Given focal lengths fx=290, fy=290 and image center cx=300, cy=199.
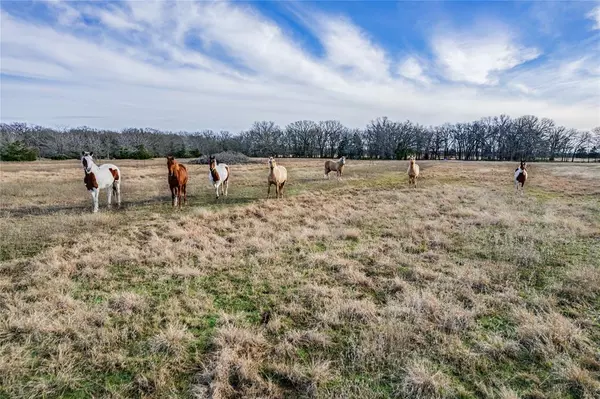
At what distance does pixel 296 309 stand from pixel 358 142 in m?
86.7

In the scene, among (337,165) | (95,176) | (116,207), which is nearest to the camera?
(95,176)

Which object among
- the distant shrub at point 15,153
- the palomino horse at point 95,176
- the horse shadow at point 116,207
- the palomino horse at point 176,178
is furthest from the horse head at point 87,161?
the distant shrub at point 15,153

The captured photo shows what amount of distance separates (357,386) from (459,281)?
348 centimetres

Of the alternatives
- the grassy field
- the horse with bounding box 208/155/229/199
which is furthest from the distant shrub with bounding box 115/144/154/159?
the grassy field

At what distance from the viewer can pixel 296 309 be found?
15.1ft

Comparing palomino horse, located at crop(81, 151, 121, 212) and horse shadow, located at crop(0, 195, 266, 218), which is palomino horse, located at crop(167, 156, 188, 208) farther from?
palomino horse, located at crop(81, 151, 121, 212)

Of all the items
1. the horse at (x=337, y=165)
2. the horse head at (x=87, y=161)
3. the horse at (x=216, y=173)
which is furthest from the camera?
the horse at (x=337, y=165)

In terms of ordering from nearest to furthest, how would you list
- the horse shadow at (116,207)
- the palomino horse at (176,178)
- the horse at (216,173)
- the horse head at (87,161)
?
1. the horse head at (87,161)
2. the horse shadow at (116,207)
3. the palomino horse at (176,178)
4. the horse at (216,173)

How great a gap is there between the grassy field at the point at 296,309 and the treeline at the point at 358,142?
66.7 meters

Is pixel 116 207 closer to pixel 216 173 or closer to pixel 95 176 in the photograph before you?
pixel 95 176

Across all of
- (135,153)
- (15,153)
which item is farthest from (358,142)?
(15,153)

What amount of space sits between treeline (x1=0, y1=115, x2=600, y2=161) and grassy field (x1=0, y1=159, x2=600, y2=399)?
6672cm

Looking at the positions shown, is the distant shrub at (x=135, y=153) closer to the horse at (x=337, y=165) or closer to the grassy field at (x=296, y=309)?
the horse at (x=337, y=165)

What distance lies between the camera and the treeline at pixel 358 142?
242 feet
